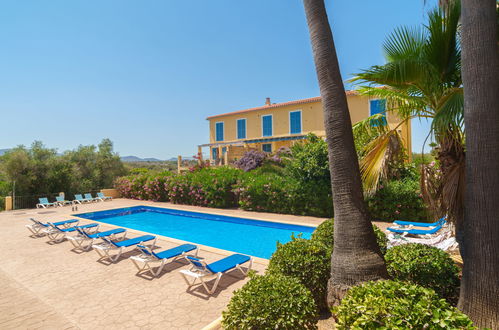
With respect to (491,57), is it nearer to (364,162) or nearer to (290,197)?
(364,162)

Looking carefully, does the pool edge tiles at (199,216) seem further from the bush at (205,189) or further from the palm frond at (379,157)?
the palm frond at (379,157)

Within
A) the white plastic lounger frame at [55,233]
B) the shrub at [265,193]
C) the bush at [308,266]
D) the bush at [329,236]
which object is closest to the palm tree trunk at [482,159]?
the bush at [308,266]

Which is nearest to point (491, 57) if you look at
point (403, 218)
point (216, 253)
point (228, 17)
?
point (216, 253)

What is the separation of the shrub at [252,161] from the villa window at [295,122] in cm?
500

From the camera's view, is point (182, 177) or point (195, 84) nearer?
point (182, 177)

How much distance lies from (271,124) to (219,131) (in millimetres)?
6106

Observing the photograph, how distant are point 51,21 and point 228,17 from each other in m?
7.56

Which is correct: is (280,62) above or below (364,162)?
above

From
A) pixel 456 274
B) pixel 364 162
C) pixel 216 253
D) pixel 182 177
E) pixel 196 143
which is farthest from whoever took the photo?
pixel 196 143

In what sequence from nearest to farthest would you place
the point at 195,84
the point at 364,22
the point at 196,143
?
the point at 364,22
the point at 195,84
the point at 196,143

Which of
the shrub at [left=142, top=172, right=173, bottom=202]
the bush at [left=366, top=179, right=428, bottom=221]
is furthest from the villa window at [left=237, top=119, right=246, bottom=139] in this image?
the bush at [left=366, top=179, right=428, bottom=221]

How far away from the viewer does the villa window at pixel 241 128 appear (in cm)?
A: 2452

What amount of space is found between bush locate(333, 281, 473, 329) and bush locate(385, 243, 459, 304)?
129 centimetres

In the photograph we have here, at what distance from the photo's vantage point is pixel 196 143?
2475cm
